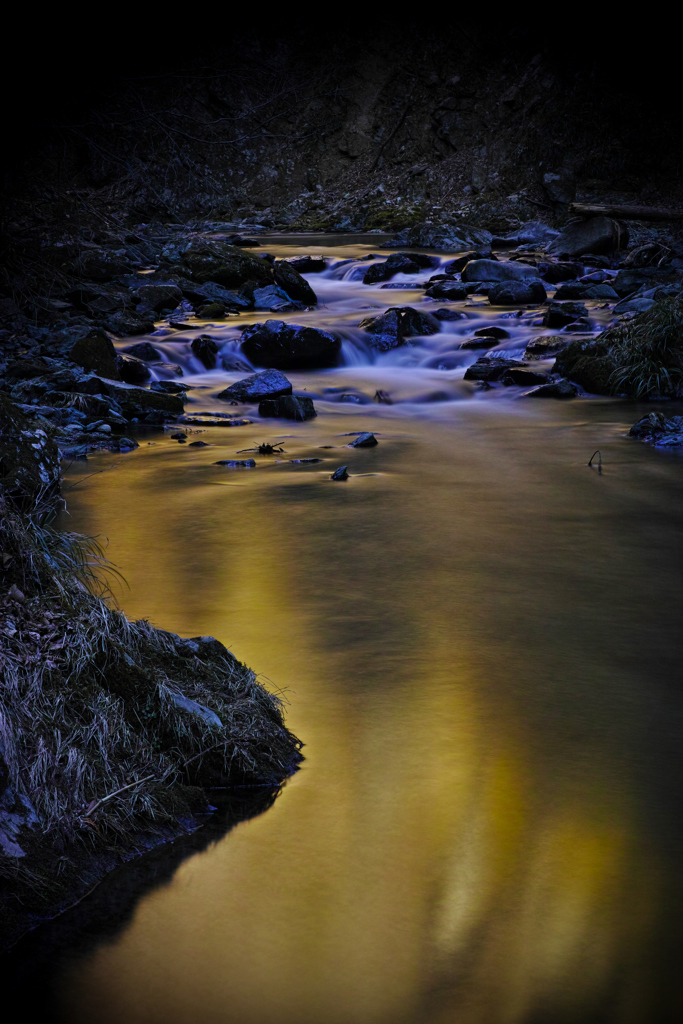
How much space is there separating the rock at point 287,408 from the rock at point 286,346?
2.50m

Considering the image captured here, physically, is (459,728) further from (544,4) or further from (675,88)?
(544,4)

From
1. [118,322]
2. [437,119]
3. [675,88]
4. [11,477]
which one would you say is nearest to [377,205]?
[437,119]

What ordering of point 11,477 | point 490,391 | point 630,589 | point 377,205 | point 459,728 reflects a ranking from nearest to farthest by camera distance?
1. point 459,728
2. point 630,589
3. point 11,477
4. point 490,391
5. point 377,205

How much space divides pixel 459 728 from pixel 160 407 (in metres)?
6.91

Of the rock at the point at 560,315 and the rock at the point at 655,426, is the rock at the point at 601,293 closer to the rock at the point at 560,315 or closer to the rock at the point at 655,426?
the rock at the point at 560,315

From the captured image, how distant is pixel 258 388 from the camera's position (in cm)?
1090

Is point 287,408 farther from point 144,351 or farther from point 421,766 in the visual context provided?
point 421,766

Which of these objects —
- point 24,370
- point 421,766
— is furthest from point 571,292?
point 421,766

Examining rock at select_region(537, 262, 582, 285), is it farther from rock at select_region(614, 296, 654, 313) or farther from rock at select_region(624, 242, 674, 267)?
rock at select_region(614, 296, 654, 313)

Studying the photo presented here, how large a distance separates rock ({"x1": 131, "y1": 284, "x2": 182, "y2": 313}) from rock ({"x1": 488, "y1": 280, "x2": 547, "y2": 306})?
533 centimetres

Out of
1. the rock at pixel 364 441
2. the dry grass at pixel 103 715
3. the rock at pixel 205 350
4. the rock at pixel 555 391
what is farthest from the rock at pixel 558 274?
the dry grass at pixel 103 715

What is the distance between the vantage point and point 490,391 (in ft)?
38.8

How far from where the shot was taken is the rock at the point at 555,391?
1121 cm

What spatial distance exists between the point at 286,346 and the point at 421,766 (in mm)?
9809
